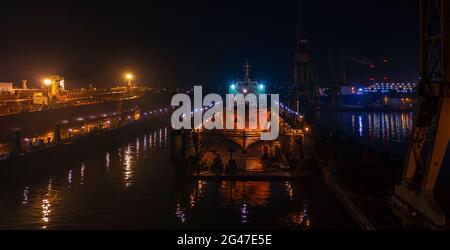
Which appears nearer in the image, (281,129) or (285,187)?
(285,187)

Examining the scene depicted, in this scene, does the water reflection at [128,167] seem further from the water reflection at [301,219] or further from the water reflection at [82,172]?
the water reflection at [301,219]

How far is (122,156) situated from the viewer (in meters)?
26.6

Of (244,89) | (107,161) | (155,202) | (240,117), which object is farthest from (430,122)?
(244,89)

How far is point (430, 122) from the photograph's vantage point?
926cm

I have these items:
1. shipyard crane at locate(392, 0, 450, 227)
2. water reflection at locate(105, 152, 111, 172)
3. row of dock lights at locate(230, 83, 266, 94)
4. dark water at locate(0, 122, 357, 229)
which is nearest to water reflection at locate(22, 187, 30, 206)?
dark water at locate(0, 122, 357, 229)

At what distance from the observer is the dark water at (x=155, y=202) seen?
13086 millimetres

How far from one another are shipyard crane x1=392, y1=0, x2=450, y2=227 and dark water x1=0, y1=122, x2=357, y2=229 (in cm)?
328

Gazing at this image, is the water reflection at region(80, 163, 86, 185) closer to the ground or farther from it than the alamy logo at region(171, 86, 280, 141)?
closer to the ground

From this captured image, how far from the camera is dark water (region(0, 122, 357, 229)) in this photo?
13086 millimetres

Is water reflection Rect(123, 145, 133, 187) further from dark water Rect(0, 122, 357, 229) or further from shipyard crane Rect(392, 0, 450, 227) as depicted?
shipyard crane Rect(392, 0, 450, 227)

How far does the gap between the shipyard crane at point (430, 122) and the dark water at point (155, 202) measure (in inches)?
129
